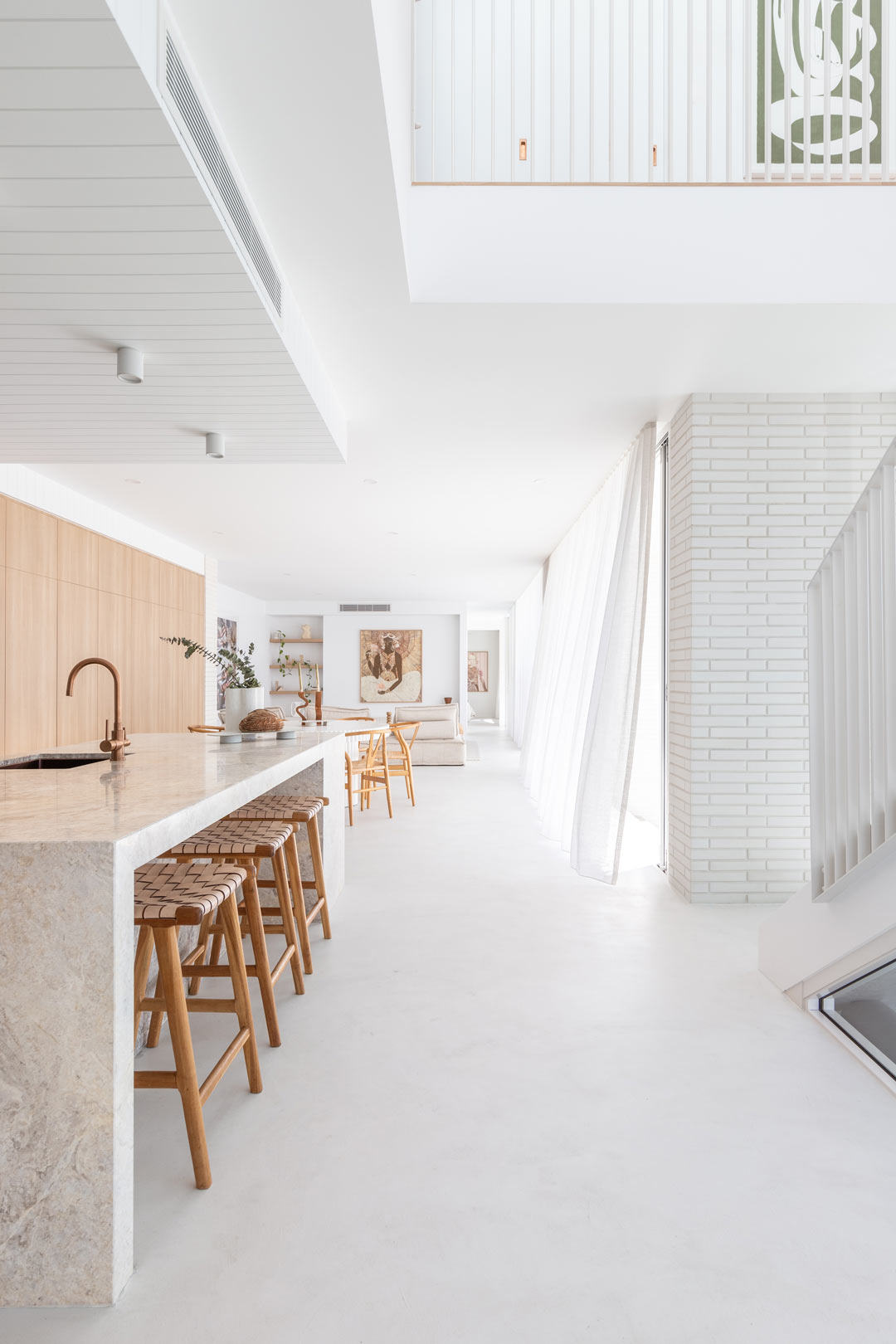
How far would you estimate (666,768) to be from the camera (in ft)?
15.4

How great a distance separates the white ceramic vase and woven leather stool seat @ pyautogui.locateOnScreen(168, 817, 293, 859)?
904 mm

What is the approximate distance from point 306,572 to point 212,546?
2.12 m

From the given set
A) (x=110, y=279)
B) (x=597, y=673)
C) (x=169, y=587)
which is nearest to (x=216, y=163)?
(x=110, y=279)

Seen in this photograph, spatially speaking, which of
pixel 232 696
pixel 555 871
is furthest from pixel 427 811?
pixel 232 696

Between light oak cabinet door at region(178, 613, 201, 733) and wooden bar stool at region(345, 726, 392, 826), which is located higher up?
light oak cabinet door at region(178, 613, 201, 733)

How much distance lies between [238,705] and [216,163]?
2250mm

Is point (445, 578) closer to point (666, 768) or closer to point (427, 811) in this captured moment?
point (427, 811)

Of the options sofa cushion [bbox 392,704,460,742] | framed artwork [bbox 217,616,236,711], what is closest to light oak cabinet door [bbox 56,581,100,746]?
sofa cushion [bbox 392,704,460,742]

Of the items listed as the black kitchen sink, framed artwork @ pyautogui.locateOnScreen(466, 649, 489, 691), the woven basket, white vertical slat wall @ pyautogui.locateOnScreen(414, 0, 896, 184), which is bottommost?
the black kitchen sink

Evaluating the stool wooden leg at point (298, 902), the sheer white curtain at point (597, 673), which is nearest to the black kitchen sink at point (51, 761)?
the stool wooden leg at point (298, 902)

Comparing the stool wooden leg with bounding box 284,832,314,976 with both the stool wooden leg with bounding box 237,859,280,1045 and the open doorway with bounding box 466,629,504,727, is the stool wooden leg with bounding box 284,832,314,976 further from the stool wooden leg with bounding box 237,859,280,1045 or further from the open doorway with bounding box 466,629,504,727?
the open doorway with bounding box 466,629,504,727

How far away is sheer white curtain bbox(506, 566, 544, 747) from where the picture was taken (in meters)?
11.2

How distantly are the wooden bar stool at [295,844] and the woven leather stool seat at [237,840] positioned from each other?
0.12 meters

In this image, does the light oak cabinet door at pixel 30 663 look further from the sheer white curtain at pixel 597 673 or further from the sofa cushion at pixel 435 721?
the sofa cushion at pixel 435 721
